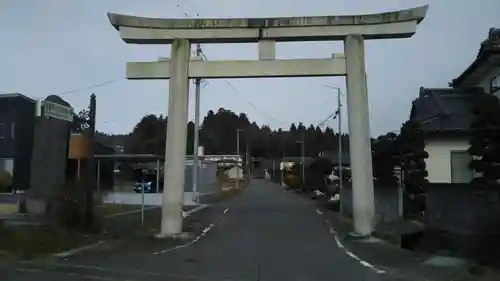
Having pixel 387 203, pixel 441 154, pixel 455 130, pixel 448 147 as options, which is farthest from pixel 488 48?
pixel 387 203

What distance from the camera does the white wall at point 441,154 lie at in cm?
2669

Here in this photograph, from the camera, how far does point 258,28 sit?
2116 centimetres

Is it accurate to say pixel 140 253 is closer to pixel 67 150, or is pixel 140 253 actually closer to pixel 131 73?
pixel 67 150

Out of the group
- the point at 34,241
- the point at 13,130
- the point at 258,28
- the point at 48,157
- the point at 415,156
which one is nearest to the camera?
the point at 34,241

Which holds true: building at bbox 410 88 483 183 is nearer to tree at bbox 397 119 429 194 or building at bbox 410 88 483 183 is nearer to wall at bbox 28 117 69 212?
tree at bbox 397 119 429 194

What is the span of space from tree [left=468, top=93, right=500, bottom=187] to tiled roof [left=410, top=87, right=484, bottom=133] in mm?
5094

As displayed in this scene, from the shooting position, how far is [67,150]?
2042 cm

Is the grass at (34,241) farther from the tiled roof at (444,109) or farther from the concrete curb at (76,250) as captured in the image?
the tiled roof at (444,109)

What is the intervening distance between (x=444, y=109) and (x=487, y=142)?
881cm

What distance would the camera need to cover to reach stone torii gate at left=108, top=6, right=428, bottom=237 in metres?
21.0

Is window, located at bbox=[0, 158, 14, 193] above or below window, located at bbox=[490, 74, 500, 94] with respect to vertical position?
below

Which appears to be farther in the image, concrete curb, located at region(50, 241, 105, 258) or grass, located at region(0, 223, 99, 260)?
grass, located at region(0, 223, 99, 260)

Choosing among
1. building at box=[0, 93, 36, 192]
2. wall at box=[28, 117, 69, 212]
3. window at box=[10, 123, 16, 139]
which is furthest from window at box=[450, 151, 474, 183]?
window at box=[10, 123, 16, 139]

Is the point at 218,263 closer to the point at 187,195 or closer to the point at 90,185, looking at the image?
the point at 90,185
